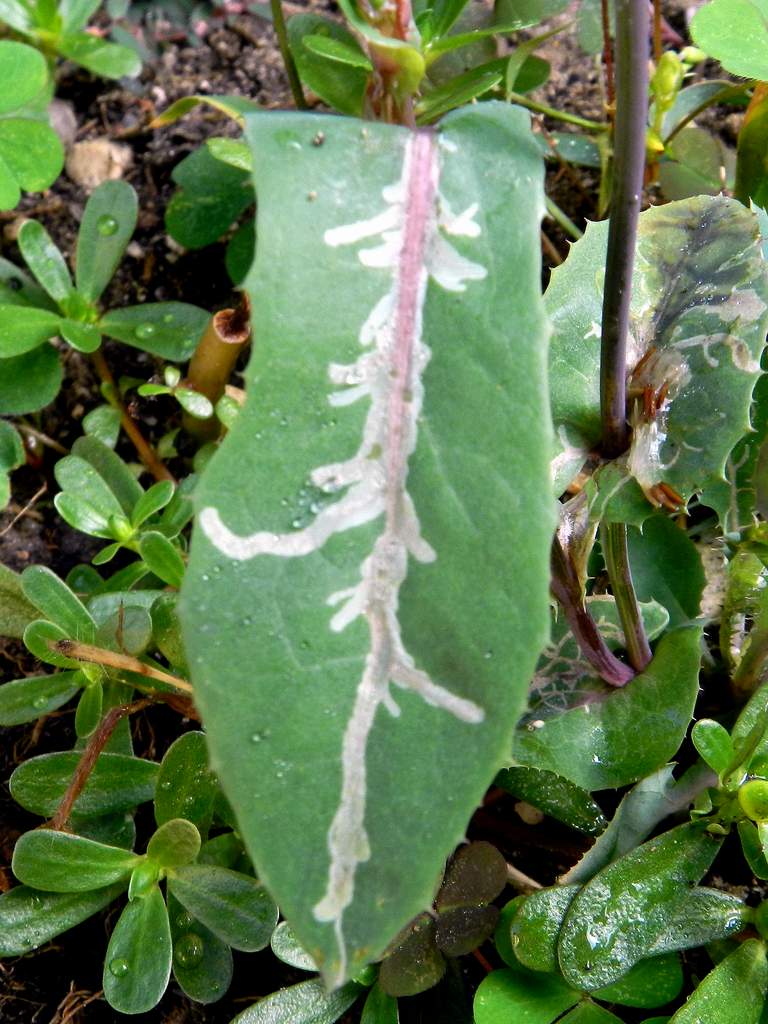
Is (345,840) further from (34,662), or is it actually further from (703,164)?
(703,164)

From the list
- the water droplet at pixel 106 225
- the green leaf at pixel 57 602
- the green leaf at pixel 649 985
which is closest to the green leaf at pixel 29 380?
the water droplet at pixel 106 225

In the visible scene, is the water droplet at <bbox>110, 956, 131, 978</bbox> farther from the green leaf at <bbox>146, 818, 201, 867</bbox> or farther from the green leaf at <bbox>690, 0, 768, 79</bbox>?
the green leaf at <bbox>690, 0, 768, 79</bbox>

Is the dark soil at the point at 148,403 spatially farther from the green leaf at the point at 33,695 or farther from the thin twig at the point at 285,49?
the thin twig at the point at 285,49

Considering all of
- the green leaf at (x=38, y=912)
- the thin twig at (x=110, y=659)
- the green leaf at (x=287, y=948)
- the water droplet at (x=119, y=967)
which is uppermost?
the thin twig at (x=110, y=659)

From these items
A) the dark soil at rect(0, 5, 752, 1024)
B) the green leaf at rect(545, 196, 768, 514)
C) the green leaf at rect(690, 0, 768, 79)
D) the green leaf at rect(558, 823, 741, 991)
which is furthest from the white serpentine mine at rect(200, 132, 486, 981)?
the green leaf at rect(690, 0, 768, 79)

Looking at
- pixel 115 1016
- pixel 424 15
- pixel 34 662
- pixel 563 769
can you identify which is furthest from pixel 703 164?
pixel 115 1016
